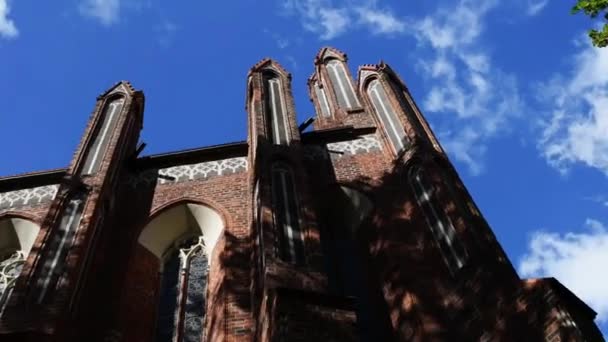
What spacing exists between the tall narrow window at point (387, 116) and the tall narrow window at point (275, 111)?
2015mm

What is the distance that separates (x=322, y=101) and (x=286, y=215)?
8992mm

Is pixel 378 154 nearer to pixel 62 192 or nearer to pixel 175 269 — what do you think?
pixel 175 269

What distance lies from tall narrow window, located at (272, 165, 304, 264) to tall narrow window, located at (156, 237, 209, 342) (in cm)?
195

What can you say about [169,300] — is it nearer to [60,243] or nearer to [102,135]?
[60,243]

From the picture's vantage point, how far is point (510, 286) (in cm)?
727

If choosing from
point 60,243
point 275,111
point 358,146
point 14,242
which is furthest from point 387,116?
point 14,242

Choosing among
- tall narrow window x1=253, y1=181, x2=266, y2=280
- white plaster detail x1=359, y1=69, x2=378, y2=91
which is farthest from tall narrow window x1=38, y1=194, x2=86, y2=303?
white plaster detail x1=359, y1=69, x2=378, y2=91

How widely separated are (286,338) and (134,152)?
8.50 metres

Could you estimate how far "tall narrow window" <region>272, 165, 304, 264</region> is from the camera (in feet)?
25.6

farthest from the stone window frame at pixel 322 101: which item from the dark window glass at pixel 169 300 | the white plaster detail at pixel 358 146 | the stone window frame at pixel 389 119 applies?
the dark window glass at pixel 169 300

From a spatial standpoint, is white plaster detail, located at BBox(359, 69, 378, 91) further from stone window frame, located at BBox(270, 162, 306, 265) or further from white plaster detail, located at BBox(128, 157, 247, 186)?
stone window frame, located at BBox(270, 162, 306, 265)

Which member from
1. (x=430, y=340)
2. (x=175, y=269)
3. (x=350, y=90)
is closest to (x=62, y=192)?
(x=175, y=269)

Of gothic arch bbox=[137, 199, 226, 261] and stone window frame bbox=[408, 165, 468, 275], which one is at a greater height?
gothic arch bbox=[137, 199, 226, 261]

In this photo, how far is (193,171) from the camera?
12.0m
